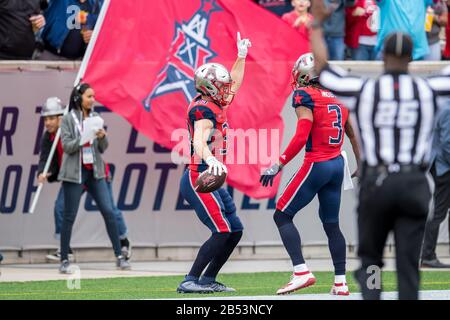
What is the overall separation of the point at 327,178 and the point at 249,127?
13.1 feet

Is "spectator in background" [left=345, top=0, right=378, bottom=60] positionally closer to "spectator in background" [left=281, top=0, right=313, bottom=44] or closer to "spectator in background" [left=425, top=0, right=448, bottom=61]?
"spectator in background" [left=281, top=0, right=313, bottom=44]

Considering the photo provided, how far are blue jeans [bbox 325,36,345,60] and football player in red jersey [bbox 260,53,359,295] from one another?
15.9 feet

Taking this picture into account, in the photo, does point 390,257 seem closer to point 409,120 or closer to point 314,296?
point 314,296

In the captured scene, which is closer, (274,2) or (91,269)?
(91,269)

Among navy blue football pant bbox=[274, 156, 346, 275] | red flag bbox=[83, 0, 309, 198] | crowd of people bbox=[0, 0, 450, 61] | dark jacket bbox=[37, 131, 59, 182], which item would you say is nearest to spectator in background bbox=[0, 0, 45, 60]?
crowd of people bbox=[0, 0, 450, 61]

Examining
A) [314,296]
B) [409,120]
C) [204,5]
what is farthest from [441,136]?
[409,120]

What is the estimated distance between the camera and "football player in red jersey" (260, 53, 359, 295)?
38.0 ft

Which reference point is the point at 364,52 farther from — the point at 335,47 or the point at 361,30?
the point at 335,47

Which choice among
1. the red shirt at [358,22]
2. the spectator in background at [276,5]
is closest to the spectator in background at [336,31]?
the red shirt at [358,22]

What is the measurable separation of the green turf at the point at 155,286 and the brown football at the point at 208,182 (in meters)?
0.99

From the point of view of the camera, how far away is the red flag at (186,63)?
587 inches

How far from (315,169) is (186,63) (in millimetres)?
4063

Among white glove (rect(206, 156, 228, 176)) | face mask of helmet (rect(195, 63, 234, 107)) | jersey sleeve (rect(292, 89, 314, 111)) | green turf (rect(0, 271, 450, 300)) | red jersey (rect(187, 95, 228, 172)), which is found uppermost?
face mask of helmet (rect(195, 63, 234, 107))

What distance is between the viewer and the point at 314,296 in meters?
11.4
